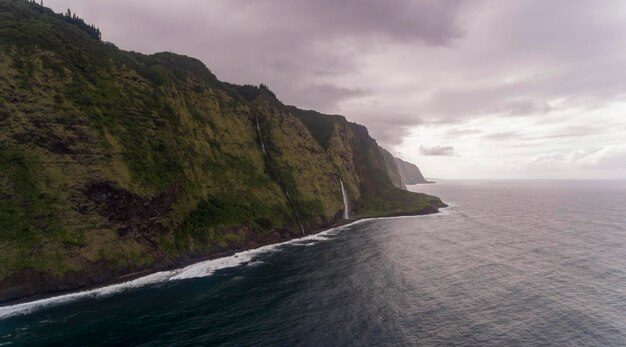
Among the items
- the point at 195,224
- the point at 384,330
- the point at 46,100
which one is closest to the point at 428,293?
the point at 384,330

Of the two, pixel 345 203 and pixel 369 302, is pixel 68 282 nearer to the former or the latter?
pixel 369 302

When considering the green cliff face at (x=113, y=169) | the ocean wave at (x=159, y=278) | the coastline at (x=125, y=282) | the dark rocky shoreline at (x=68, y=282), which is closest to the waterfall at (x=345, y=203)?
the green cliff face at (x=113, y=169)

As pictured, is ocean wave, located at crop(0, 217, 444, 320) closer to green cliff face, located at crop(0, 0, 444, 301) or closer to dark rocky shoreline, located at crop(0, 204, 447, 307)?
dark rocky shoreline, located at crop(0, 204, 447, 307)

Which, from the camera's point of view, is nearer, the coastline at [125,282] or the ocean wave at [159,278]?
the ocean wave at [159,278]

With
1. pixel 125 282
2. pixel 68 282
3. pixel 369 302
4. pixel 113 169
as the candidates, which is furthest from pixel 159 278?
pixel 369 302

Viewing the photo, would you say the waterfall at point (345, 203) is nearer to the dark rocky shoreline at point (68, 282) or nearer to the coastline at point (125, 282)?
the coastline at point (125, 282)

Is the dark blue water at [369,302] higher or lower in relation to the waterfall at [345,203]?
lower

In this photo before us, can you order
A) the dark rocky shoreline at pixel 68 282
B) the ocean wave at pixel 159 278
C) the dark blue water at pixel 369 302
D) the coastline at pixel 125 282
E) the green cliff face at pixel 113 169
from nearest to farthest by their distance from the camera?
the dark blue water at pixel 369 302
the ocean wave at pixel 159 278
the coastline at pixel 125 282
the dark rocky shoreline at pixel 68 282
the green cliff face at pixel 113 169
